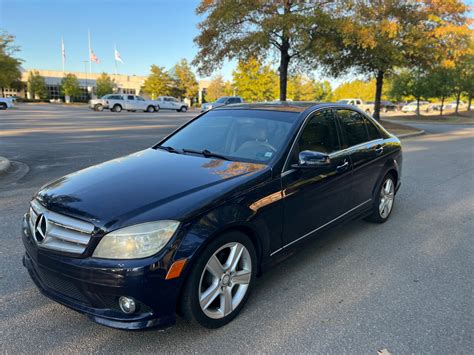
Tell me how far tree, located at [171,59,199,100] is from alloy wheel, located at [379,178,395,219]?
65667 mm

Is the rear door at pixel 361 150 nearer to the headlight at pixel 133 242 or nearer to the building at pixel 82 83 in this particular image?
the headlight at pixel 133 242

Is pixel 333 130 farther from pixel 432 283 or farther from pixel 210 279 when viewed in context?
pixel 210 279

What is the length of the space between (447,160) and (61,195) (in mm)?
10812

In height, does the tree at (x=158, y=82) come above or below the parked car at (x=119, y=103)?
above

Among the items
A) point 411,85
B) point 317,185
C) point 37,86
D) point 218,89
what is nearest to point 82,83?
point 37,86

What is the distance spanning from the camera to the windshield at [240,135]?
350cm

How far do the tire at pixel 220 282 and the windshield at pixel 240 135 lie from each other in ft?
2.92

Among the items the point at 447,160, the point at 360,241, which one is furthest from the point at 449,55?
the point at 360,241

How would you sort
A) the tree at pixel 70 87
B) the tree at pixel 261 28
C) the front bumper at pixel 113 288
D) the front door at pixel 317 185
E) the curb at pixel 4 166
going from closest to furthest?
the front bumper at pixel 113 288 < the front door at pixel 317 185 < the curb at pixel 4 166 < the tree at pixel 261 28 < the tree at pixel 70 87

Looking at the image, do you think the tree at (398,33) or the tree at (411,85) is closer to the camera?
the tree at (398,33)

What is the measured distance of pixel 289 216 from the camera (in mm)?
3250

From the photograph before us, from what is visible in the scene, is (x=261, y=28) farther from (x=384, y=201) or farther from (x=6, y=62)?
(x=6, y=62)

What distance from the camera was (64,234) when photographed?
2.50 meters

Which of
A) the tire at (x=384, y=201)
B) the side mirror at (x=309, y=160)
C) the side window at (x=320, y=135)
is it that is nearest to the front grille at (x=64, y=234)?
the side mirror at (x=309, y=160)
